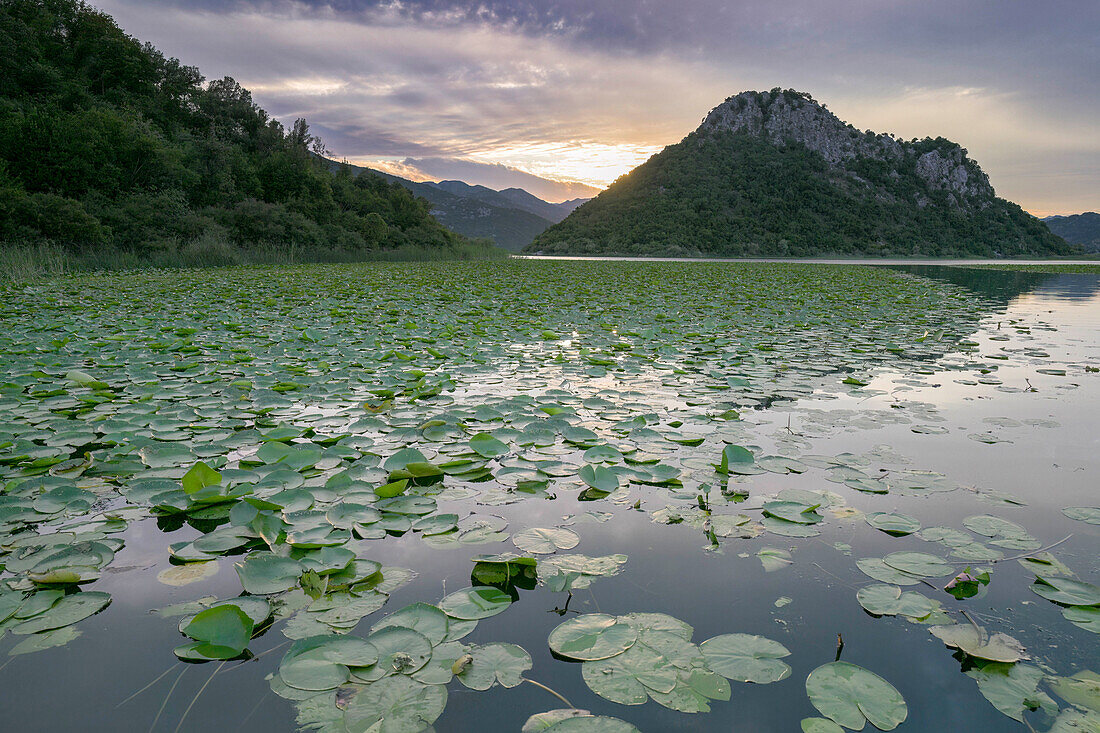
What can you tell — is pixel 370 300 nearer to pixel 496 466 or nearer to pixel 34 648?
pixel 496 466

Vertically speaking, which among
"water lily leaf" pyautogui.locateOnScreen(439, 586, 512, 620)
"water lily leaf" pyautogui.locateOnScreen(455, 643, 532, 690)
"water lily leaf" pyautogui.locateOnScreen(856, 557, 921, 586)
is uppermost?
"water lily leaf" pyautogui.locateOnScreen(856, 557, 921, 586)

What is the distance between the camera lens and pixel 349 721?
1.07 m

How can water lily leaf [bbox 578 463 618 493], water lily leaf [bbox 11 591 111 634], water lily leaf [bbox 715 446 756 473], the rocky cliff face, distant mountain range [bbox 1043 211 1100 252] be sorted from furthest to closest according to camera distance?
distant mountain range [bbox 1043 211 1100 252], the rocky cliff face, water lily leaf [bbox 715 446 756 473], water lily leaf [bbox 578 463 618 493], water lily leaf [bbox 11 591 111 634]

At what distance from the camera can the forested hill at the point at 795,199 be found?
60.5m

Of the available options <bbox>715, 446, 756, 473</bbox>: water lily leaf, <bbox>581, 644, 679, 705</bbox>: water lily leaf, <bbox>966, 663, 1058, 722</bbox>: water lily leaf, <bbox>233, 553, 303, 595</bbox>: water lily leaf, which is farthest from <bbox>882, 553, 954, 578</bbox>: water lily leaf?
<bbox>233, 553, 303, 595</bbox>: water lily leaf

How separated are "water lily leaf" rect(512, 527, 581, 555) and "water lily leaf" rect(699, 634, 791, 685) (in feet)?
1.93

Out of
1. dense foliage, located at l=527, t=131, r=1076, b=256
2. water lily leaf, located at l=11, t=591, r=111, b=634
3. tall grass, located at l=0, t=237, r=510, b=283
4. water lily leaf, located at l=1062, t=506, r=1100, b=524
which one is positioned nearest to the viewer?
water lily leaf, located at l=11, t=591, r=111, b=634

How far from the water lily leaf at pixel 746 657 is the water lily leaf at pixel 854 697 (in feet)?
0.25

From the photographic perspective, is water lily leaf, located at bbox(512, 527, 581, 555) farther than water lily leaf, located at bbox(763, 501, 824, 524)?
No

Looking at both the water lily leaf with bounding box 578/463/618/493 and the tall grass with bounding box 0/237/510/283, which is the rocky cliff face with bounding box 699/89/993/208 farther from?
the water lily leaf with bounding box 578/463/618/493

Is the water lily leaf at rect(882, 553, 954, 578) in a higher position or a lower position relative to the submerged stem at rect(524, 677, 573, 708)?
higher

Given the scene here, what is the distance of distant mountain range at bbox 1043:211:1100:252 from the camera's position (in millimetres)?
92200

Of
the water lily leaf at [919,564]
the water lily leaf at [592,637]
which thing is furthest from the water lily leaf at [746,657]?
the water lily leaf at [919,564]

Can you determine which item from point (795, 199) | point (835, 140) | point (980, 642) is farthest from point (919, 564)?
point (835, 140)
